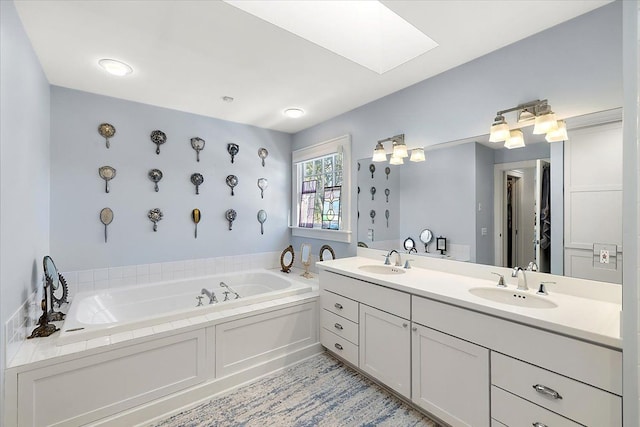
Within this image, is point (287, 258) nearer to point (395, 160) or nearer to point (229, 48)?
point (395, 160)

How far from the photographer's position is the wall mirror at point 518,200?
156cm

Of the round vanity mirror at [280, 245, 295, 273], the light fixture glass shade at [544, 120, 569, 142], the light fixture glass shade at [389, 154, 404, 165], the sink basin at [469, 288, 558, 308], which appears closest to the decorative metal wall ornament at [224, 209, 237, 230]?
the round vanity mirror at [280, 245, 295, 273]

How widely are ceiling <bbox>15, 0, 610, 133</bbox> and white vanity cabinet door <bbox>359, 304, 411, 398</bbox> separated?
1774 millimetres

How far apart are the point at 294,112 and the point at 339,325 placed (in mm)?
2109

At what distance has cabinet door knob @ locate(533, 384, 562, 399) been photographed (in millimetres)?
1247

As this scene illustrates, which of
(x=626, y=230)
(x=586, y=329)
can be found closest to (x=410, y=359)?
(x=586, y=329)

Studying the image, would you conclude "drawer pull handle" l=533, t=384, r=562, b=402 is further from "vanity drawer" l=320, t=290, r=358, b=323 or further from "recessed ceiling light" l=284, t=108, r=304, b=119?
"recessed ceiling light" l=284, t=108, r=304, b=119

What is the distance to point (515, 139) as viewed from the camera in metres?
1.82

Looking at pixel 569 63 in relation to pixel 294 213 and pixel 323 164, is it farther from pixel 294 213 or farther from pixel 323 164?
pixel 294 213

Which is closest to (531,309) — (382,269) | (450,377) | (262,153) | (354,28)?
(450,377)

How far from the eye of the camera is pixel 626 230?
1.05m

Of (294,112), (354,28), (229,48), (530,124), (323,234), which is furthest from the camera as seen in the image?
(323,234)

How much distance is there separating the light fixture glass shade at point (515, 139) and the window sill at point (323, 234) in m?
1.63

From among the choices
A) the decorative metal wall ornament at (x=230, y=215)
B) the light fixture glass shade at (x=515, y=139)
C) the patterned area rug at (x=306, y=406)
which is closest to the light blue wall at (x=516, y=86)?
the light fixture glass shade at (x=515, y=139)
